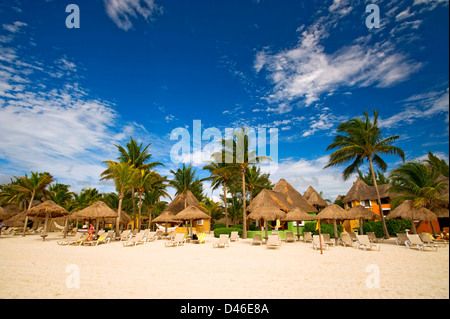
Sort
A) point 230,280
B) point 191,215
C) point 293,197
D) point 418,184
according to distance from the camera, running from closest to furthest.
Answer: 1. point 230,280
2. point 418,184
3. point 191,215
4. point 293,197

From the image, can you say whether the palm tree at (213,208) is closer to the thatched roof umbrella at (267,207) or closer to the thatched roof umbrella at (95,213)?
the thatched roof umbrella at (267,207)

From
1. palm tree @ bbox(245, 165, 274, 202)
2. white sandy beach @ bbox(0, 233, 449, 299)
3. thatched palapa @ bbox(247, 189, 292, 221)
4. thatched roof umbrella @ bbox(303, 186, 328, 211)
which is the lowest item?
white sandy beach @ bbox(0, 233, 449, 299)

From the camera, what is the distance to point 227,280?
19.3 ft

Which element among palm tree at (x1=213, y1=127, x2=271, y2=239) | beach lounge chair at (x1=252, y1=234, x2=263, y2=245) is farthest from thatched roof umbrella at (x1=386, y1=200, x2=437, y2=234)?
palm tree at (x1=213, y1=127, x2=271, y2=239)

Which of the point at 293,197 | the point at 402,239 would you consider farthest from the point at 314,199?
the point at 402,239

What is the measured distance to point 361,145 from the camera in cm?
1709

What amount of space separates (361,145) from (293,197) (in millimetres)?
10503

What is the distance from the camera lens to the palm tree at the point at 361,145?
16620 mm

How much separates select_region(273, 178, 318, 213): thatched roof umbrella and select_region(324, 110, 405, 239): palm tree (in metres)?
7.68

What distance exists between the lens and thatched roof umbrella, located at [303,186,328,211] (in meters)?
27.3

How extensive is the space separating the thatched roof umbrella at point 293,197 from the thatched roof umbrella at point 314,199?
65.3 inches

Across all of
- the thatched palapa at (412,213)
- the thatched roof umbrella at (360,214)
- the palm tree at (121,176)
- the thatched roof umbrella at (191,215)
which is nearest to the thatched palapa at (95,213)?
the palm tree at (121,176)

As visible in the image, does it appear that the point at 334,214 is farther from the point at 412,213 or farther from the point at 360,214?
the point at 412,213

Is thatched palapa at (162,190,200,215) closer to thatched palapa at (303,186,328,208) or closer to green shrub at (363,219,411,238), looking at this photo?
thatched palapa at (303,186,328,208)
